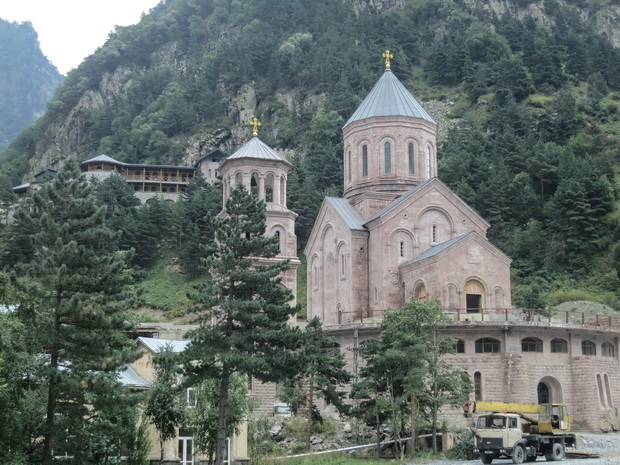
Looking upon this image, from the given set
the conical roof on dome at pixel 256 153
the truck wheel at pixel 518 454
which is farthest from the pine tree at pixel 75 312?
the conical roof on dome at pixel 256 153

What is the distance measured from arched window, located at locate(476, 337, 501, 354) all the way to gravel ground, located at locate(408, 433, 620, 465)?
481cm

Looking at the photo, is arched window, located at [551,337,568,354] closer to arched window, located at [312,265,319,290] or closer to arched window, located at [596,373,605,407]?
arched window, located at [596,373,605,407]

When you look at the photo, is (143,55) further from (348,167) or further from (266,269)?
(266,269)

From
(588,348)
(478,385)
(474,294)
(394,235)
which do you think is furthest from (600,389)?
(394,235)

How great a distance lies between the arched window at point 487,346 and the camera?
113ft

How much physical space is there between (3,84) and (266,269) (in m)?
184

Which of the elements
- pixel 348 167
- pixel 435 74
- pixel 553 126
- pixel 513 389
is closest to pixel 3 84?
pixel 435 74

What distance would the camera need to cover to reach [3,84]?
192m

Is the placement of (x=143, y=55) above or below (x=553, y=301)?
above

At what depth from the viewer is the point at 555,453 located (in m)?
25.2

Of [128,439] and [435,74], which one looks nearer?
[128,439]

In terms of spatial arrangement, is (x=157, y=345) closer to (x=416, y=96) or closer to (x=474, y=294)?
(x=474, y=294)

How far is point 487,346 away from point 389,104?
1506cm

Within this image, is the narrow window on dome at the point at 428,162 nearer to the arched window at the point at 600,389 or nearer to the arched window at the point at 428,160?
the arched window at the point at 428,160
